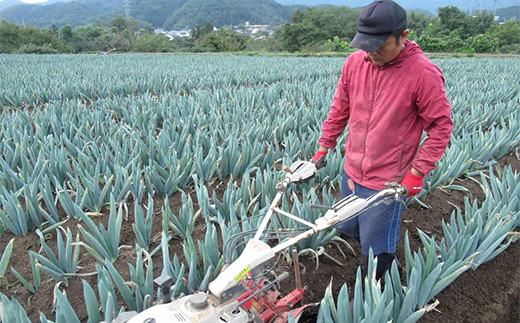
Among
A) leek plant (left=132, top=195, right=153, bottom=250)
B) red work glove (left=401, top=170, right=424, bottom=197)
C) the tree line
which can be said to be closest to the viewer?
red work glove (left=401, top=170, right=424, bottom=197)

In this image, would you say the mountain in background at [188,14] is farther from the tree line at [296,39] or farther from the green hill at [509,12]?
the tree line at [296,39]

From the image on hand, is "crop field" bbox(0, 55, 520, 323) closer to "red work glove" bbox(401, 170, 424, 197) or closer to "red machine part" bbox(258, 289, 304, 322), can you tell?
"red machine part" bbox(258, 289, 304, 322)

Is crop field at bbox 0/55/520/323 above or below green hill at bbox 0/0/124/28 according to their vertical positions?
below

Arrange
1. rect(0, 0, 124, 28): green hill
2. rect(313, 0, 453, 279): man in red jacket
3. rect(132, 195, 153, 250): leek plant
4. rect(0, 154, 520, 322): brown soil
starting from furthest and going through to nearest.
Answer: rect(0, 0, 124, 28): green hill → rect(132, 195, 153, 250): leek plant → rect(0, 154, 520, 322): brown soil → rect(313, 0, 453, 279): man in red jacket

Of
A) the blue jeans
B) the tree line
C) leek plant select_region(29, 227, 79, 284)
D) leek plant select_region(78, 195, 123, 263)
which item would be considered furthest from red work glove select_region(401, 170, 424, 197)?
the tree line

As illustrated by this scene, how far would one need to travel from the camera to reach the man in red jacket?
1.37 meters

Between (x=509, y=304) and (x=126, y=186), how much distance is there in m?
2.22

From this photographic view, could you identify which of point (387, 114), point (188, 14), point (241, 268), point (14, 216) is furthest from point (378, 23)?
point (188, 14)

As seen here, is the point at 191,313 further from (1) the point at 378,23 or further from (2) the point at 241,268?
(1) the point at 378,23

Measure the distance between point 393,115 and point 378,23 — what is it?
1.37 ft

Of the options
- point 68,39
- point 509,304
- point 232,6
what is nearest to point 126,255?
point 509,304

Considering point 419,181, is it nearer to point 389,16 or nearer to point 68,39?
point 389,16

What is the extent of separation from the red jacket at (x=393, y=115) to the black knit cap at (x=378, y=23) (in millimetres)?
195

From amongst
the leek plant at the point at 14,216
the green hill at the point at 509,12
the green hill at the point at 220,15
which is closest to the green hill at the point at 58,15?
the green hill at the point at 220,15
